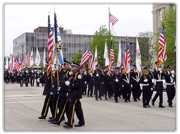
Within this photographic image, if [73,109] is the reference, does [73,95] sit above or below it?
above

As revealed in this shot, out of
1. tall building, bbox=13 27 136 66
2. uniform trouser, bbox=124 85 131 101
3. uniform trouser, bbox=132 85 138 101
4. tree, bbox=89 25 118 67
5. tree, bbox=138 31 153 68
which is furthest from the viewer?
tall building, bbox=13 27 136 66

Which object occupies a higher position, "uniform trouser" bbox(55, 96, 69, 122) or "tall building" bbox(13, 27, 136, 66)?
"tall building" bbox(13, 27, 136, 66)

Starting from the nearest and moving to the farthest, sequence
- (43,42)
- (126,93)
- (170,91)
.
Result: (170,91), (126,93), (43,42)

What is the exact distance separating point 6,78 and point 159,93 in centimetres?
3053

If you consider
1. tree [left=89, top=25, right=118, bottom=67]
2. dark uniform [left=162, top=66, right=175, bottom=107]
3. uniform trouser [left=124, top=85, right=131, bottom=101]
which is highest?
tree [left=89, top=25, right=118, bottom=67]

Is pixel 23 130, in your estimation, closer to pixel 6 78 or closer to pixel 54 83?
pixel 54 83

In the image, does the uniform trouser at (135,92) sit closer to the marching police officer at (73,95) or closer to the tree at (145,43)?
the marching police officer at (73,95)

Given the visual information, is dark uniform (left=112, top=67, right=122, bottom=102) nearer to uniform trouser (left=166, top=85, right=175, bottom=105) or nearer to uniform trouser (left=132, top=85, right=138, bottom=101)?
uniform trouser (left=132, top=85, right=138, bottom=101)

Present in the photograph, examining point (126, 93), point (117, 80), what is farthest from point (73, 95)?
point (126, 93)

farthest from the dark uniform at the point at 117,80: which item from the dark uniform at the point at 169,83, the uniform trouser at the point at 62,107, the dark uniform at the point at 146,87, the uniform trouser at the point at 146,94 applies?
the uniform trouser at the point at 62,107

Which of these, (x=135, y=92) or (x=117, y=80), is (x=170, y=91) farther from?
(x=117, y=80)

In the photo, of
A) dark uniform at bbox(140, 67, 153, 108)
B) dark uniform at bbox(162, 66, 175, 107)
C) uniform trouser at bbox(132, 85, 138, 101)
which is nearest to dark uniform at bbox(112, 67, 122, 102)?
uniform trouser at bbox(132, 85, 138, 101)

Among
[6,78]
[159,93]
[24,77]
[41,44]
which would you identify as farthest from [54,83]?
[41,44]

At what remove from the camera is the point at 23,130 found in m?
7.25
